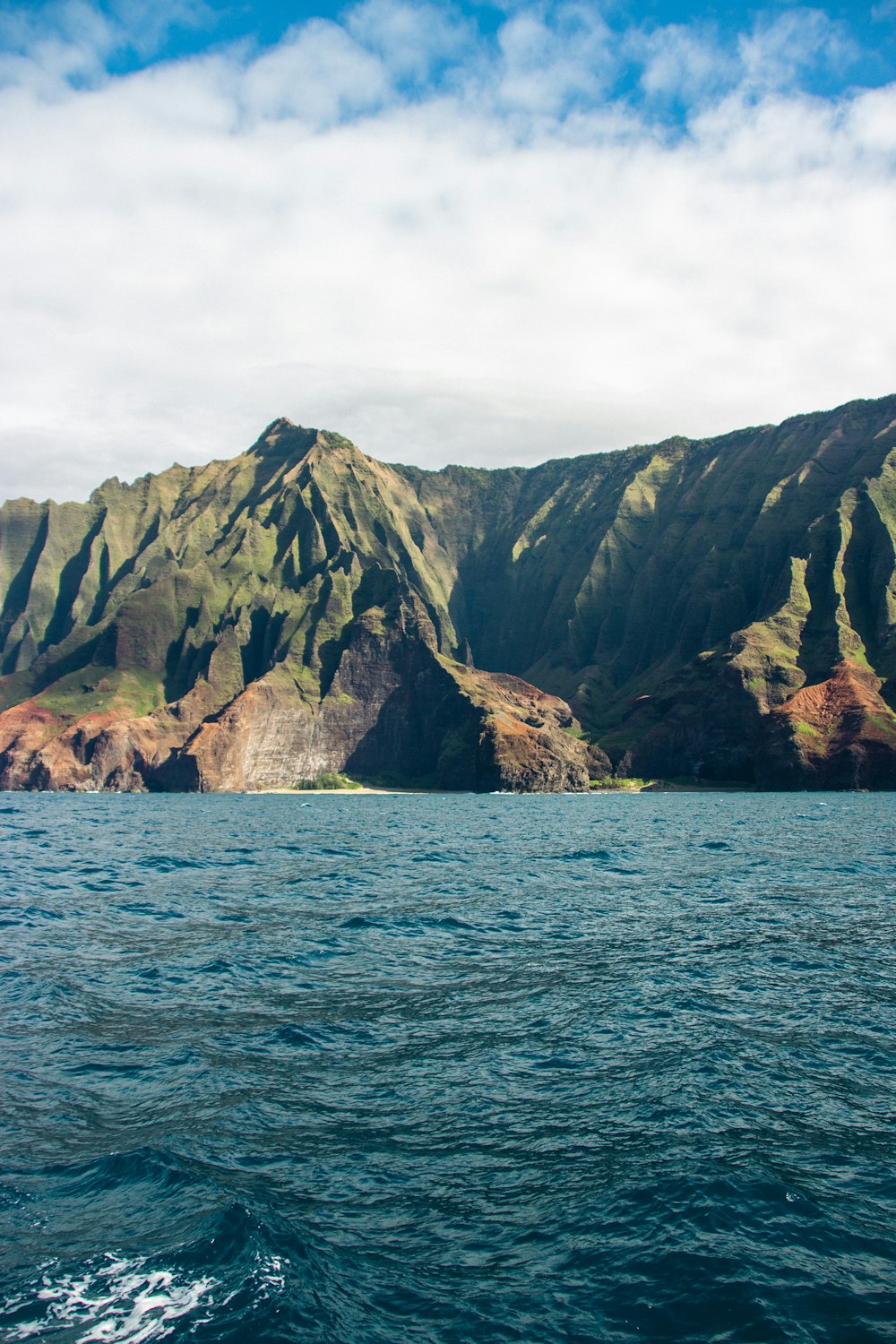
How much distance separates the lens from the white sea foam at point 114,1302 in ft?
39.5

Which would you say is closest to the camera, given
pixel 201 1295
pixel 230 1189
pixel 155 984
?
pixel 201 1295

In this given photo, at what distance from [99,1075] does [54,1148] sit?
3618mm

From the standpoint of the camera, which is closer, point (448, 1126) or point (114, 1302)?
point (114, 1302)

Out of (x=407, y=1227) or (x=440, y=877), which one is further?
(x=440, y=877)

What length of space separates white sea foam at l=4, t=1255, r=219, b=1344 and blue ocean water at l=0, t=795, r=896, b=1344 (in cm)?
4

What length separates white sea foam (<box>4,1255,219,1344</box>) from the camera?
1205 centimetres

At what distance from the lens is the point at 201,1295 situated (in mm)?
12836

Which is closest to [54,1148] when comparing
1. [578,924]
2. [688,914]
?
[578,924]

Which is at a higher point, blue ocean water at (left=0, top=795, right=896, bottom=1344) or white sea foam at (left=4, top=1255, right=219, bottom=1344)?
blue ocean water at (left=0, top=795, right=896, bottom=1344)

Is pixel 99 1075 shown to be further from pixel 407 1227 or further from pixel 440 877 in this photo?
pixel 440 877

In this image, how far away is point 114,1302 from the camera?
12.6m

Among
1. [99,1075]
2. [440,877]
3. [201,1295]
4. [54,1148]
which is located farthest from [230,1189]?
[440,877]

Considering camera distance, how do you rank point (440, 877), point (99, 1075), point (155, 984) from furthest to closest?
point (440, 877) → point (155, 984) → point (99, 1075)

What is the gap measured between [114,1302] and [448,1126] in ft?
23.5
